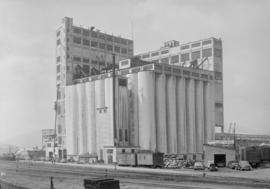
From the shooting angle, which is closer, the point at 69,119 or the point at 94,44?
the point at 69,119

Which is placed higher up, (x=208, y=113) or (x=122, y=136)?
(x=208, y=113)

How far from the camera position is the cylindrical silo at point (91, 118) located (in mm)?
133250

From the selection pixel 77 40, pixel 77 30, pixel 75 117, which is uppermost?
pixel 77 30

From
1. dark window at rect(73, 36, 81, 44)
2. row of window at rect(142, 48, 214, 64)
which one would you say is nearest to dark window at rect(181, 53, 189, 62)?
row of window at rect(142, 48, 214, 64)

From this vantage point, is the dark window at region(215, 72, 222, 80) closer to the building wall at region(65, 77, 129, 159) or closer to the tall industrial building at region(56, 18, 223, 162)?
the tall industrial building at region(56, 18, 223, 162)

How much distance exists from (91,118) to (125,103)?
15.1 meters

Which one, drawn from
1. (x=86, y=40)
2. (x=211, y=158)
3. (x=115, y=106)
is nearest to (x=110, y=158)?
(x=115, y=106)

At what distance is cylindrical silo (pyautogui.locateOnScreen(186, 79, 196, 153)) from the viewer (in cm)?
13812

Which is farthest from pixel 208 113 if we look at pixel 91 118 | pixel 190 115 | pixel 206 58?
pixel 91 118

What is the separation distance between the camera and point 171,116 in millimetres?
130750

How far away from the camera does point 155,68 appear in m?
127

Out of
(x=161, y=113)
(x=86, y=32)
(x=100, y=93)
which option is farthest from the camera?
(x=86, y=32)

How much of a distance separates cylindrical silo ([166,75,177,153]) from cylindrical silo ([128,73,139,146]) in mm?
10862

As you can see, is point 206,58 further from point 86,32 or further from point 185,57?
point 86,32
